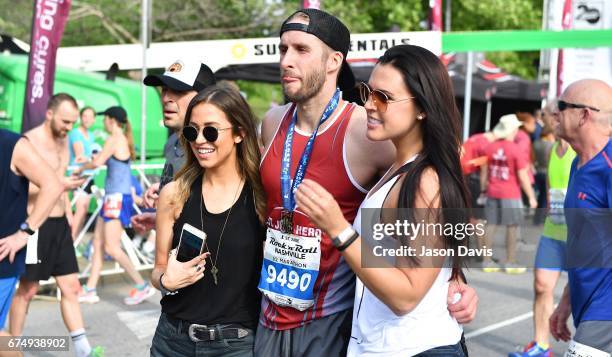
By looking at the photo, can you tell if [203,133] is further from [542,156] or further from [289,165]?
[542,156]

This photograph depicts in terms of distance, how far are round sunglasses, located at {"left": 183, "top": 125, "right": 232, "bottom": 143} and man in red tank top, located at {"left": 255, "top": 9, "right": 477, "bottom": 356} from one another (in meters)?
0.25

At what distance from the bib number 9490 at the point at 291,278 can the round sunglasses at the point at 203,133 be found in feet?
1.86

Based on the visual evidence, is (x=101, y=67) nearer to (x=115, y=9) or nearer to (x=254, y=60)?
(x=254, y=60)

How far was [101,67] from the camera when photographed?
11750 millimetres

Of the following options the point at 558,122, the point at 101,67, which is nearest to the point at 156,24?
the point at 101,67

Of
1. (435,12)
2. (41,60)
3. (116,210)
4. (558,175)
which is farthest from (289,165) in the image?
(435,12)

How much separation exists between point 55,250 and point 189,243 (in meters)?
3.57

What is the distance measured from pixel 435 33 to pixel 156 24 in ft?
52.2

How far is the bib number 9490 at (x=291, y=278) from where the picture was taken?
317cm

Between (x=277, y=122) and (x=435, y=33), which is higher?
(x=435, y=33)

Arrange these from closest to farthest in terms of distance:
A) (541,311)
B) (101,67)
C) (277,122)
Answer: (277,122), (541,311), (101,67)

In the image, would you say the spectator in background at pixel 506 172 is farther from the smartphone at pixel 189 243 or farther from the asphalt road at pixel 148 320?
the smartphone at pixel 189 243

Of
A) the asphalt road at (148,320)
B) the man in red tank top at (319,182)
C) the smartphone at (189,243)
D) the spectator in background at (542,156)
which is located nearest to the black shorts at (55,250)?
the asphalt road at (148,320)

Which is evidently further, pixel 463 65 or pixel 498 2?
pixel 498 2
